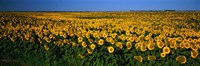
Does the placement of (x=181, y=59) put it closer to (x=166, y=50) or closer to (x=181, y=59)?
(x=181, y=59)

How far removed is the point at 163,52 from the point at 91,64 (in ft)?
6.15

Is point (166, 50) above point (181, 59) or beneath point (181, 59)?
above

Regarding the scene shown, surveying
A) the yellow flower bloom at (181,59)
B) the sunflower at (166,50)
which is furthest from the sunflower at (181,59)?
the sunflower at (166,50)

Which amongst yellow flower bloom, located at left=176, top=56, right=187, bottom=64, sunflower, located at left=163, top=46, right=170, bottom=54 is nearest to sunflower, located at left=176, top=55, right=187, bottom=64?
yellow flower bloom, located at left=176, top=56, right=187, bottom=64

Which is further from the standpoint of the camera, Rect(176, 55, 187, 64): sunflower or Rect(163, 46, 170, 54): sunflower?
Rect(163, 46, 170, 54): sunflower

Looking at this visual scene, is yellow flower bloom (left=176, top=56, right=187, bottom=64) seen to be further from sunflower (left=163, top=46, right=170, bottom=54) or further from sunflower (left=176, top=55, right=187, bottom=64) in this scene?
sunflower (left=163, top=46, right=170, bottom=54)

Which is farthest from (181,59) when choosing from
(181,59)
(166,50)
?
(166,50)

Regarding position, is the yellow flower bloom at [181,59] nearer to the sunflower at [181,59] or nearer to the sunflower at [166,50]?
the sunflower at [181,59]

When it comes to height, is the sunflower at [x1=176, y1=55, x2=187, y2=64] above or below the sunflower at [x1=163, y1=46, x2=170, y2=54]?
below

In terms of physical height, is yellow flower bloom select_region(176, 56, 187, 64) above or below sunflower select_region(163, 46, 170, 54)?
below

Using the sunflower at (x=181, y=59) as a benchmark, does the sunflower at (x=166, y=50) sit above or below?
above

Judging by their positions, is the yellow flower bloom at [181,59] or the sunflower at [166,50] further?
the sunflower at [166,50]

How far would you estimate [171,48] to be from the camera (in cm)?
930

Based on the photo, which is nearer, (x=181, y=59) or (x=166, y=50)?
(x=181, y=59)
